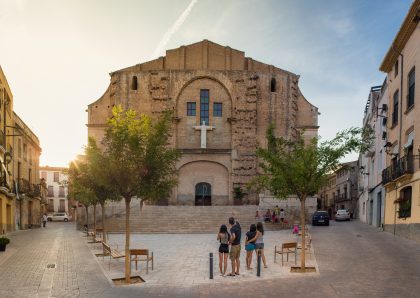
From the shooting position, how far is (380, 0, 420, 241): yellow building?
62.9 ft

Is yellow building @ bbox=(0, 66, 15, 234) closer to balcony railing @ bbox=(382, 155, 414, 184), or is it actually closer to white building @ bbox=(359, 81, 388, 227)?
balcony railing @ bbox=(382, 155, 414, 184)

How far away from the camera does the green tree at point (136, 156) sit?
10945 millimetres

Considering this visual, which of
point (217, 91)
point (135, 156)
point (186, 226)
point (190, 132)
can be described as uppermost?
point (217, 91)

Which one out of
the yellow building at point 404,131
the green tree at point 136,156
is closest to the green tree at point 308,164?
the green tree at point 136,156

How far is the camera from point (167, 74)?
41688 mm

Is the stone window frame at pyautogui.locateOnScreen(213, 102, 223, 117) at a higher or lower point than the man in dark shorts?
higher

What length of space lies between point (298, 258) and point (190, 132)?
27775 millimetres

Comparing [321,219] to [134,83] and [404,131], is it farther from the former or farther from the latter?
[134,83]

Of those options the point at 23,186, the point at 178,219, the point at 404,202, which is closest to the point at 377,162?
A: the point at 404,202

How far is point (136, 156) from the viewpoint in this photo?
1103 centimetres

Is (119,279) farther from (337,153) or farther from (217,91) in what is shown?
(217,91)

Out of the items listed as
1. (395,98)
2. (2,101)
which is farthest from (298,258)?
(2,101)

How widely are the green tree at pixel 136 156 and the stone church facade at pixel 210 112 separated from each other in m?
29.2

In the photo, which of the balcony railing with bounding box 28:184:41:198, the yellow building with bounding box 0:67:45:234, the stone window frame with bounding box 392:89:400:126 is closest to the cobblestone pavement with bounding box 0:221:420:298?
the stone window frame with bounding box 392:89:400:126
